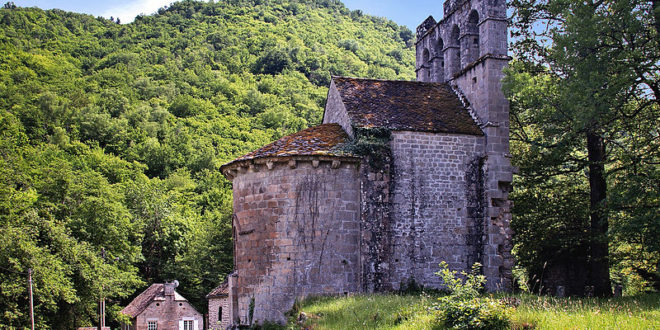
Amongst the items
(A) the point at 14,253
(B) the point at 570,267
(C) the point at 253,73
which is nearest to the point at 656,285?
(B) the point at 570,267

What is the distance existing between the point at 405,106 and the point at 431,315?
8.70 meters

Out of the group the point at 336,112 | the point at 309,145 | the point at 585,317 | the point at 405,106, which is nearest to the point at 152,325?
the point at 336,112

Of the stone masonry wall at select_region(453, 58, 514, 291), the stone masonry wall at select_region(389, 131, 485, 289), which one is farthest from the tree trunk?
the stone masonry wall at select_region(389, 131, 485, 289)

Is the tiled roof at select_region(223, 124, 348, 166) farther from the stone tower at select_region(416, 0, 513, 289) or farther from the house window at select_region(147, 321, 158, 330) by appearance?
the house window at select_region(147, 321, 158, 330)

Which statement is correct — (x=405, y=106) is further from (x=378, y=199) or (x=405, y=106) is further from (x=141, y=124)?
(x=141, y=124)

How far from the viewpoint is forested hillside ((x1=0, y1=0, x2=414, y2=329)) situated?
3203cm

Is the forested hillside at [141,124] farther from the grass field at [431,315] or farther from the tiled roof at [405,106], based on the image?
the grass field at [431,315]

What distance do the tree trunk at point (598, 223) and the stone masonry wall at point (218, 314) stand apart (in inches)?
855

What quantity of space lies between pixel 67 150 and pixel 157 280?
1949cm

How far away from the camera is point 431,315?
14.4 m

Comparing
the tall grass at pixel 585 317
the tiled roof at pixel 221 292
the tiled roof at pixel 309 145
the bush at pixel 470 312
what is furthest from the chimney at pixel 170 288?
the tall grass at pixel 585 317

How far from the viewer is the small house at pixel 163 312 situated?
41281 mm

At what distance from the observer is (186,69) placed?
8625 cm

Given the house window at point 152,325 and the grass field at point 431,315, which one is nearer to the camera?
the grass field at point 431,315
